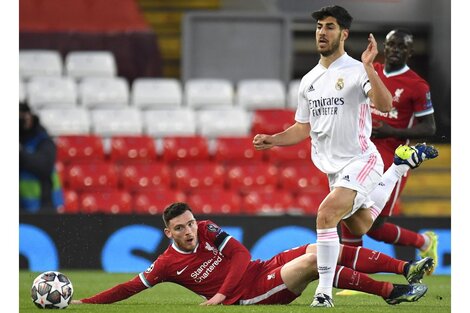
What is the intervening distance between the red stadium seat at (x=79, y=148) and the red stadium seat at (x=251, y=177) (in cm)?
Result: 133

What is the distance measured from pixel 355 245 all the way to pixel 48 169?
363 cm

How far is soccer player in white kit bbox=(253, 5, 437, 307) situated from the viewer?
20.7 feet

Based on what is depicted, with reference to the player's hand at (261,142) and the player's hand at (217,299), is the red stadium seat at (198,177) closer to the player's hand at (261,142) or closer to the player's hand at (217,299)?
the player's hand at (261,142)

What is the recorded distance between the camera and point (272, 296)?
6531 mm

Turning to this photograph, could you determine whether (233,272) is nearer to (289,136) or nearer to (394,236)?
Result: (289,136)

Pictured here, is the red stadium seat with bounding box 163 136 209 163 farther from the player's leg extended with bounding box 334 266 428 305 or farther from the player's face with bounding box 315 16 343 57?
the player's leg extended with bounding box 334 266 428 305

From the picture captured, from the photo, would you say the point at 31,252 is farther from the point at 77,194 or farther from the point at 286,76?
the point at 286,76

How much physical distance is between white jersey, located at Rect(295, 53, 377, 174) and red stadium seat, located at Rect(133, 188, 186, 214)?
4692mm

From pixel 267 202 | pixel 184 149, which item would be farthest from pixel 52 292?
pixel 184 149

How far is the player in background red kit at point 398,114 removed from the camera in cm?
765

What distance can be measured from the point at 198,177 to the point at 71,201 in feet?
4.25

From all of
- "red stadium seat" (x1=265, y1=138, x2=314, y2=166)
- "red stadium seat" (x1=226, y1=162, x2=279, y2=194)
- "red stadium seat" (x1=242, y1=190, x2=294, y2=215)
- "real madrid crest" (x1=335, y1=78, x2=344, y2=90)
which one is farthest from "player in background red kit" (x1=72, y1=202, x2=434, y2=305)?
"red stadium seat" (x1=265, y1=138, x2=314, y2=166)

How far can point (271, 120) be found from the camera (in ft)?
39.4
